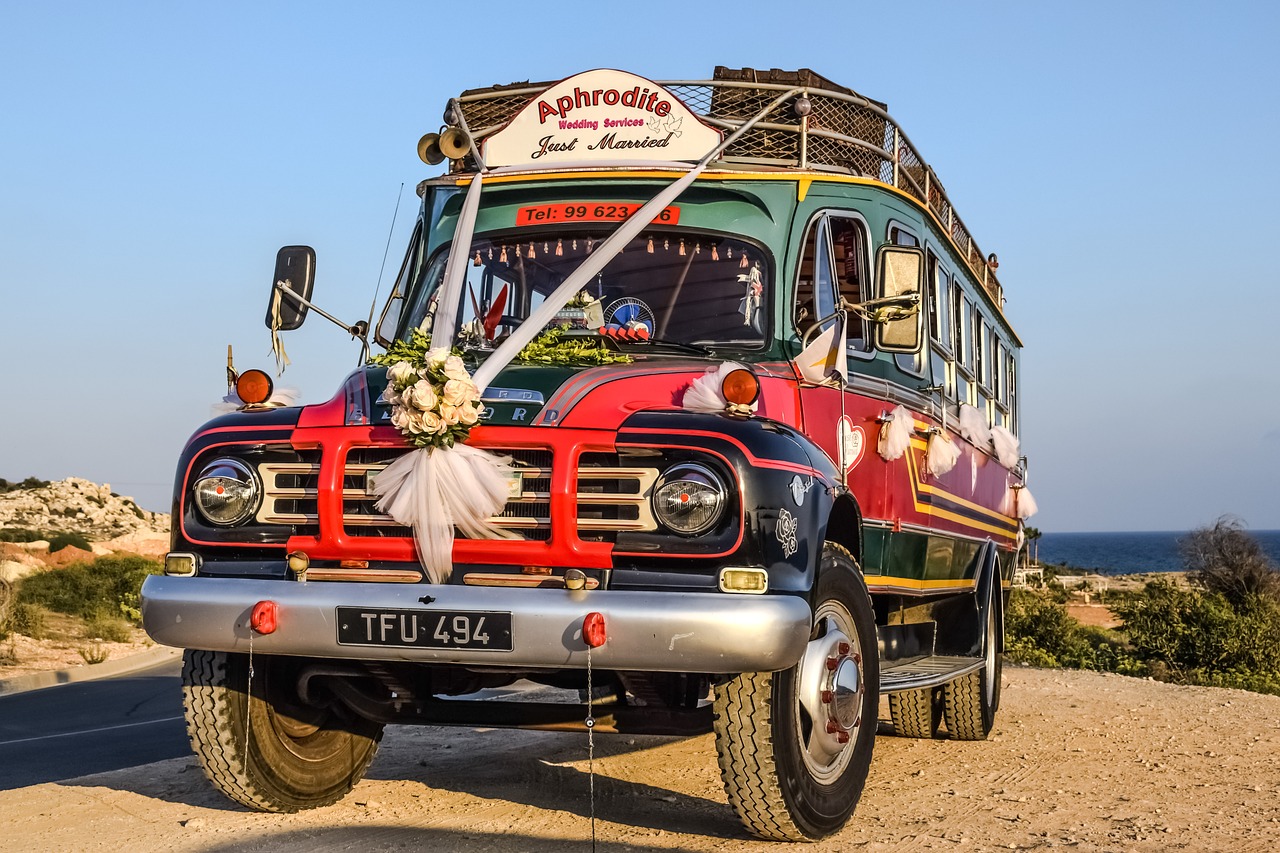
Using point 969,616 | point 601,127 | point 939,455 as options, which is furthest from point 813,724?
point 969,616

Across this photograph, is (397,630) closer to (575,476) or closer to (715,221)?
(575,476)

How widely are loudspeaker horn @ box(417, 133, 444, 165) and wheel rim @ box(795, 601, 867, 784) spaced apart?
3.13 meters

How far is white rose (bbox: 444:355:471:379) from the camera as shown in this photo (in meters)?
5.23

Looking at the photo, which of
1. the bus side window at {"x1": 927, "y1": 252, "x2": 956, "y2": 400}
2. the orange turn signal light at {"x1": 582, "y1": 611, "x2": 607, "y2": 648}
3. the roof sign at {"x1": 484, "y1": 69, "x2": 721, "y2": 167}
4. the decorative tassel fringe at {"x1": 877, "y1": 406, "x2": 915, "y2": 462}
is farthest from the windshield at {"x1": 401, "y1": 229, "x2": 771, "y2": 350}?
the bus side window at {"x1": 927, "y1": 252, "x2": 956, "y2": 400}

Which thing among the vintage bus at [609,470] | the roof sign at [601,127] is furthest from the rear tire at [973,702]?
the roof sign at [601,127]

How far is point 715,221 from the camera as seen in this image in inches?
270

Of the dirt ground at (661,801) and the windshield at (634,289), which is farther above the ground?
the windshield at (634,289)

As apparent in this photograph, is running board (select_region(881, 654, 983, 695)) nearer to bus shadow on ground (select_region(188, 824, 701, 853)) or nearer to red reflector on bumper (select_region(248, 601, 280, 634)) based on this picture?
bus shadow on ground (select_region(188, 824, 701, 853))

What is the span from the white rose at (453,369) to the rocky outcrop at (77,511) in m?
49.7

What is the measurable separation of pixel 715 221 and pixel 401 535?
2395 mm

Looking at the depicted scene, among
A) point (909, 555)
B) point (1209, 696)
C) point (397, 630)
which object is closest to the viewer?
point (397, 630)

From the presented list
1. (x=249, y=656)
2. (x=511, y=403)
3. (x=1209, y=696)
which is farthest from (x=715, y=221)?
(x=1209, y=696)

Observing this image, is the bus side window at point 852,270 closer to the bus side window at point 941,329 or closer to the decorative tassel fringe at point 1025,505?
the bus side window at point 941,329

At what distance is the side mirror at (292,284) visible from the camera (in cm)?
698
